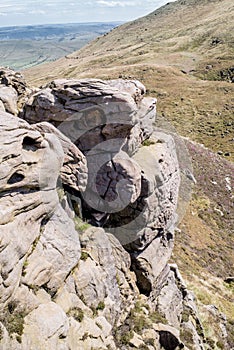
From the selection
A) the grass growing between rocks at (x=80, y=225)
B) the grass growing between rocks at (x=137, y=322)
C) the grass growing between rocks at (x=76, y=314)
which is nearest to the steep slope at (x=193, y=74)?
the grass growing between rocks at (x=137, y=322)

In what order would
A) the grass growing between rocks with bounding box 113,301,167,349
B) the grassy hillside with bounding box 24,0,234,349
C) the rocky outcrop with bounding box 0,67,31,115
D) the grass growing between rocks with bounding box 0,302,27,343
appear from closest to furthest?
1. the grass growing between rocks with bounding box 0,302,27,343
2. the grass growing between rocks with bounding box 113,301,167,349
3. the rocky outcrop with bounding box 0,67,31,115
4. the grassy hillside with bounding box 24,0,234,349

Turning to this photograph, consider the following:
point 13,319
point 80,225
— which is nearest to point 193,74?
point 80,225

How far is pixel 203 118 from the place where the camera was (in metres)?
86.1

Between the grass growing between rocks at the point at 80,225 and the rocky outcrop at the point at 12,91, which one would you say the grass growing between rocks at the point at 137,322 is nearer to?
the grass growing between rocks at the point at 80,225

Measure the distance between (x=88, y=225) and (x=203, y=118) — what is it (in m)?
75.6

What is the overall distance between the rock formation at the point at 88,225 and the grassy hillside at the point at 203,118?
6.77 m

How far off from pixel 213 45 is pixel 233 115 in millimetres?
69902

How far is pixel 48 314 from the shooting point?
11.1m

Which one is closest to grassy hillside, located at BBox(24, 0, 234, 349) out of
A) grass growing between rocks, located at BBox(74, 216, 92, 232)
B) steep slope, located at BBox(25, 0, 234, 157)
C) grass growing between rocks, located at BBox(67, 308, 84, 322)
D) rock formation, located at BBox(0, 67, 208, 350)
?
steep slope, located at BBox(25, 0, 234, 157)

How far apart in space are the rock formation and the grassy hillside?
677 cm

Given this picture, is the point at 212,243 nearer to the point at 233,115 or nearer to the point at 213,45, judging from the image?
the point at 233,115

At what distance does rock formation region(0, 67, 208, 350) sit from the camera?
11.1 meters

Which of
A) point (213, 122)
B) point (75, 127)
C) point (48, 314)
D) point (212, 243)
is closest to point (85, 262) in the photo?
point (48, 314)

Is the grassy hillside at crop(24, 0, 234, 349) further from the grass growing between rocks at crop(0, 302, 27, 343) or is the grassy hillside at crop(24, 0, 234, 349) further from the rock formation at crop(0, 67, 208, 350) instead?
the grass growing between rocks at crop(0, 302, 27, 343)
